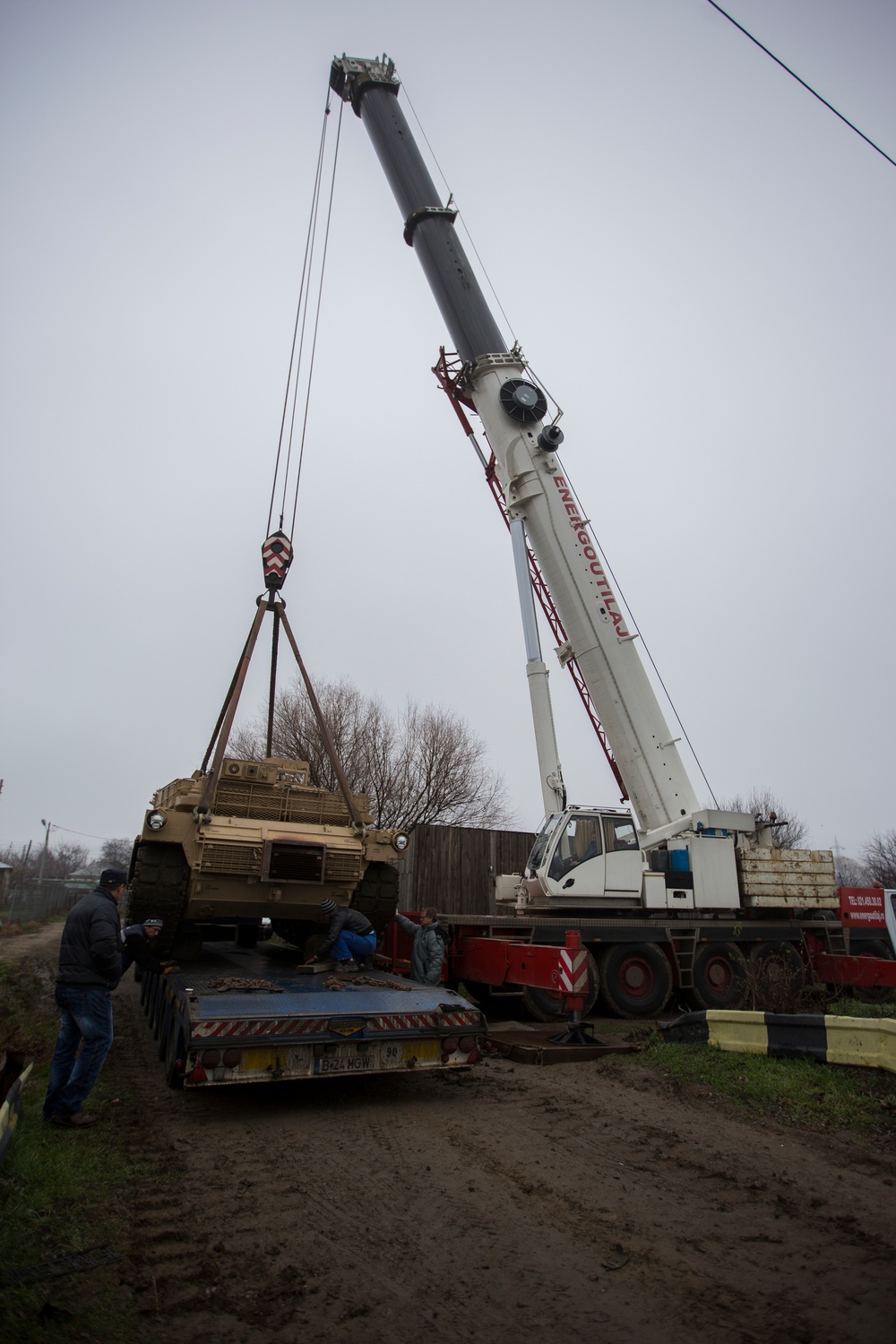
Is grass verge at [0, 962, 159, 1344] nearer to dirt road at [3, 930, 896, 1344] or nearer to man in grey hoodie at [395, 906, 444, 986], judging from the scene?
dirt road at [3, 930, 896, 1344]

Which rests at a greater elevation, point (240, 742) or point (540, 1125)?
point (240, 742)

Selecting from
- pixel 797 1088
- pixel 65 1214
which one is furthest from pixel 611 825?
pixel 65 1214

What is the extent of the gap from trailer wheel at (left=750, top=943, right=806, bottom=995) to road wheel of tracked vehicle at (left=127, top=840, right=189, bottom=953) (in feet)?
24.0

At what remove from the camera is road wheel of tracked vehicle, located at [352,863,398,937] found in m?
8.77

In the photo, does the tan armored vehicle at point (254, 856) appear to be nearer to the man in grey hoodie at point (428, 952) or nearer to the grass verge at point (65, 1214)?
the man in grey hoodie at point (428, 952)

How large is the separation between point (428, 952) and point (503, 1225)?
5150 millimetres

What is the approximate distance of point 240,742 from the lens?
936 inches

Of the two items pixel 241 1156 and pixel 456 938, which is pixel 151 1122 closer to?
pixel 241 1156

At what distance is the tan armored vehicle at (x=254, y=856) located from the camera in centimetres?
762

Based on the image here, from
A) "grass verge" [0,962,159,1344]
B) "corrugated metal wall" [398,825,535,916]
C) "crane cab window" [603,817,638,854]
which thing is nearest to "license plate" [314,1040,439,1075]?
"grass verge" [0,962,159,1344]

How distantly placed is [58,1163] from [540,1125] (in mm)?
3038

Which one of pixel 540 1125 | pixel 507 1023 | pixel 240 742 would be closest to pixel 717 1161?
pixel 540 1125

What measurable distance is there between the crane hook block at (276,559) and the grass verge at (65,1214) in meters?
5.09

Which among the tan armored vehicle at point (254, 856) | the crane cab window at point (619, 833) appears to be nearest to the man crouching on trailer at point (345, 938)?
the tan armored vehicle at point (254, 856)
